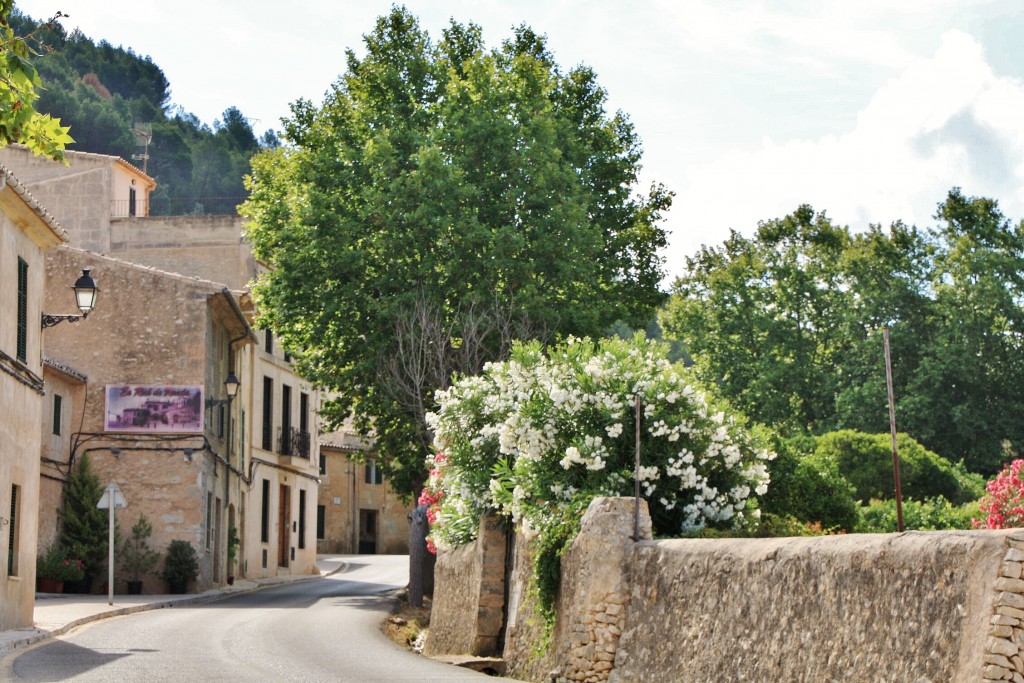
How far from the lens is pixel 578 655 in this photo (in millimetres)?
14203

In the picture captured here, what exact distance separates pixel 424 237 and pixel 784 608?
671 inches

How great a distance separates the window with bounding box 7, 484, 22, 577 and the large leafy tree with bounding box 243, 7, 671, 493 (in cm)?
825

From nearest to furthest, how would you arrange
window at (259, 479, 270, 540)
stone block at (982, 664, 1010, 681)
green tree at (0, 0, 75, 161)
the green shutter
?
green tree at (0, 0, 75, 161), stone block at (982, 664, 1010, 681), the green shutter, window at (259, 479, 270, 540)

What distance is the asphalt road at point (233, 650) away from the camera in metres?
13.5

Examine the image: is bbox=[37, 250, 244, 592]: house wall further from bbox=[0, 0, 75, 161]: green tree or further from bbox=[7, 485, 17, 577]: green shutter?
bbox=[0, 0, 75, 161]: green tree

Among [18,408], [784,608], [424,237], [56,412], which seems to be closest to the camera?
[784,608]

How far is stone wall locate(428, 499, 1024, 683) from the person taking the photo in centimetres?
870

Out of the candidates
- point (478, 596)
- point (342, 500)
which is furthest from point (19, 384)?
point (342, 500)

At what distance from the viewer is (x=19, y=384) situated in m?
20.0

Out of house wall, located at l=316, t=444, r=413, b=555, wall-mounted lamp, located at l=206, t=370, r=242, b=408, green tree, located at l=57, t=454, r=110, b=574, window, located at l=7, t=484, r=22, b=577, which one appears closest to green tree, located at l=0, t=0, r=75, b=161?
window, located at l=7, t=484, r=22, b=577

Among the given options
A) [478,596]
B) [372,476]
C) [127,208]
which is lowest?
[478,596]

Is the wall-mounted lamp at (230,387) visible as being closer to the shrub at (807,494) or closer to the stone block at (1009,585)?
the shrub at (807,494)

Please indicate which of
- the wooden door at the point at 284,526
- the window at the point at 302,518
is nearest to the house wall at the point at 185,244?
the wooden door at the point at 284,526

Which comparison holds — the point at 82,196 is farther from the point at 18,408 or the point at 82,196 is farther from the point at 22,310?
the point at 18,408
